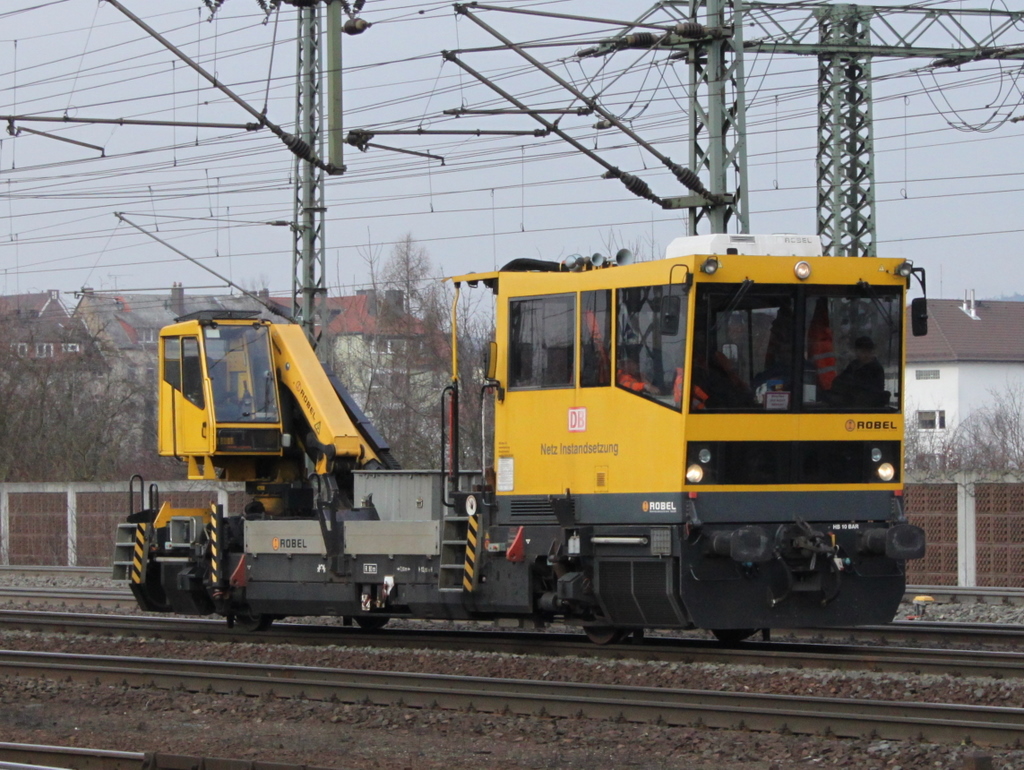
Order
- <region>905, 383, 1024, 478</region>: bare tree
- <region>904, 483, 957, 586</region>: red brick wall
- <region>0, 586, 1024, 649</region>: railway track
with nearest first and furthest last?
1. <region>0, 586, 1024, 649</region>: railway track
2. <region>904, 483, 957, 586</region>: red brick wall
3. <region>905, 383, 1024, 478</region>: bare tree

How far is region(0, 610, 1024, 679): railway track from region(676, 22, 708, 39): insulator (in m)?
8.11

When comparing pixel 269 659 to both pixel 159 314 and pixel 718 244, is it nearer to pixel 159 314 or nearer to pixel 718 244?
pixel 718 244

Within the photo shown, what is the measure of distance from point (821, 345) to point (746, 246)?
1067mm

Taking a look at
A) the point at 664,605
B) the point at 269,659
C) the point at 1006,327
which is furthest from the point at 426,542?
the point at 1006,327

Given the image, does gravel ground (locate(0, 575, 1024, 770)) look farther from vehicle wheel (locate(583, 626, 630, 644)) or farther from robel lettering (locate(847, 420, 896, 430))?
robel lettering (locate(847, 420, 896, 430))

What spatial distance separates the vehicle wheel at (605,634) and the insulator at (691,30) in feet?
27.9

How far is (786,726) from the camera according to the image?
9148mm

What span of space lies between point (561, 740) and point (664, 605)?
283 cm

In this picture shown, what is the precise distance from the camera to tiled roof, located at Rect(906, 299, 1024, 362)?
72.8 meters

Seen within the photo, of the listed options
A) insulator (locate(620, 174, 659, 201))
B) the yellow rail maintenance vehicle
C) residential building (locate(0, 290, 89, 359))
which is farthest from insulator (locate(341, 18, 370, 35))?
residential building (locate(0, 290, 89, 359))

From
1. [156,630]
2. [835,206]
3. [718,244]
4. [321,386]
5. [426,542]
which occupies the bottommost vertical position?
[156,630]

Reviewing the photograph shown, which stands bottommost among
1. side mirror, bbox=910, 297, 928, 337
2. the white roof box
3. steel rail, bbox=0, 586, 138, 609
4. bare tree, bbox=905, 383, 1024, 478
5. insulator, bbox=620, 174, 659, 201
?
steel rail, bbox=0, 586, 138, 609

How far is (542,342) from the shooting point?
507 inches

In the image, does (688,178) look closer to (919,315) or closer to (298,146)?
(298,146)
